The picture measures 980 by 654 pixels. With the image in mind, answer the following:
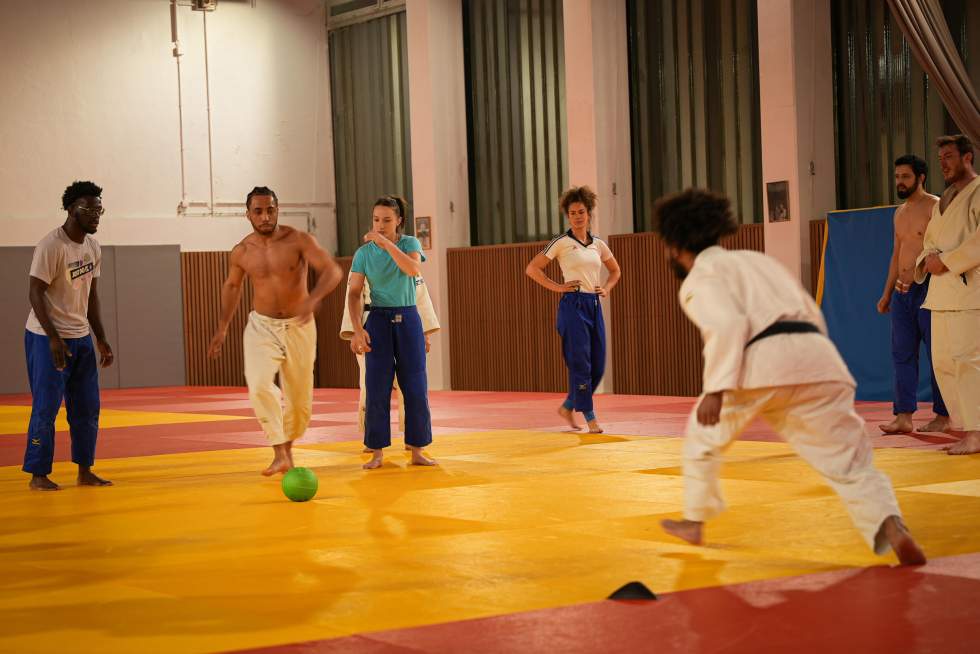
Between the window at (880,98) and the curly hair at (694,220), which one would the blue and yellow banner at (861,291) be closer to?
the window at (880,98)

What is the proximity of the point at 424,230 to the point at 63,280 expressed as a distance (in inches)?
440

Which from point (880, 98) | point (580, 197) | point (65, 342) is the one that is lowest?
point (65, 342)

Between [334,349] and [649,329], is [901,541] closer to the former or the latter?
[649,329]

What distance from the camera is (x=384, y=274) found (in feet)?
27.4

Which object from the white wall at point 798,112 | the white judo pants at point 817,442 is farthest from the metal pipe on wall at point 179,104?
the white judo pants at point 817,442

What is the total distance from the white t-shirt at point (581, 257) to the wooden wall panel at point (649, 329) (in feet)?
15.6

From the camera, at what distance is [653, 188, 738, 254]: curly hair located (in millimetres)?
4781

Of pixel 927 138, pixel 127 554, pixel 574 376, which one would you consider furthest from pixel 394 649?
pixel 927 138

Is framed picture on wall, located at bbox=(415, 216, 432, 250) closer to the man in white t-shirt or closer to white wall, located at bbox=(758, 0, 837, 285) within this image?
white wall, located at bbox=(758, 0, 837, 285)

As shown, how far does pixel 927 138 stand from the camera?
1320 centimetres

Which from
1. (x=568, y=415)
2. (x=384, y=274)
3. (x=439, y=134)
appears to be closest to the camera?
(x=384, y=274)

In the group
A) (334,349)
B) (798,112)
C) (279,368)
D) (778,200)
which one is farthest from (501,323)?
(279,368)

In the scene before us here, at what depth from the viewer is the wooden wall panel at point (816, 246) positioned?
13719 mm

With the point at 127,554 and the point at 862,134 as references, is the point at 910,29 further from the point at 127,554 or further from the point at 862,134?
the point at 127,554
